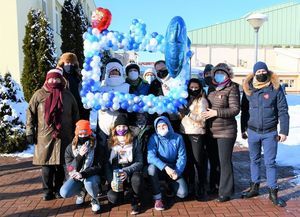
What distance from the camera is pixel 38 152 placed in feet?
16.9

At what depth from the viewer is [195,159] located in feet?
17.2

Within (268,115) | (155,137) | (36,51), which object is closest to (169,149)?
(155,137)

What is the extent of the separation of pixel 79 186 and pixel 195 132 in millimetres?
1719

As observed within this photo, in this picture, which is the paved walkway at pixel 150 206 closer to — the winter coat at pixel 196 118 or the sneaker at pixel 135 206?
the sneaker at pixel 135 206

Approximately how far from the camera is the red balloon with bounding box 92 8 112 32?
5.09 meters

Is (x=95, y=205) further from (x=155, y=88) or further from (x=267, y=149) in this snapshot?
(x=267, y=149)

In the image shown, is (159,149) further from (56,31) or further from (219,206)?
(56,31)

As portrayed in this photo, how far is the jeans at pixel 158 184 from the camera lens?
4895 millimetres

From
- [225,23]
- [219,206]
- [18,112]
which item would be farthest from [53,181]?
[225,23]

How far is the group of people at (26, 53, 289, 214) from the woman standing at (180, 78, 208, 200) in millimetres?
14

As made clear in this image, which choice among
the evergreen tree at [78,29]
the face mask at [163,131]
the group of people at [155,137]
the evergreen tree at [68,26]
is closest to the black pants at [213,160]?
the group of people at [155,137]

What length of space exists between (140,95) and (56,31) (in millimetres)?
15430

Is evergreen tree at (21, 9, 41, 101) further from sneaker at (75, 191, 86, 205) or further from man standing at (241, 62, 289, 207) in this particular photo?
man standing at (241, 62, 289, 207)

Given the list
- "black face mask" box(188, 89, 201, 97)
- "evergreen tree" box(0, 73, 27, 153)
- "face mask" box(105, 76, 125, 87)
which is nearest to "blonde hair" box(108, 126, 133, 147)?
"face mask" box(105, 76, 125, 87)
